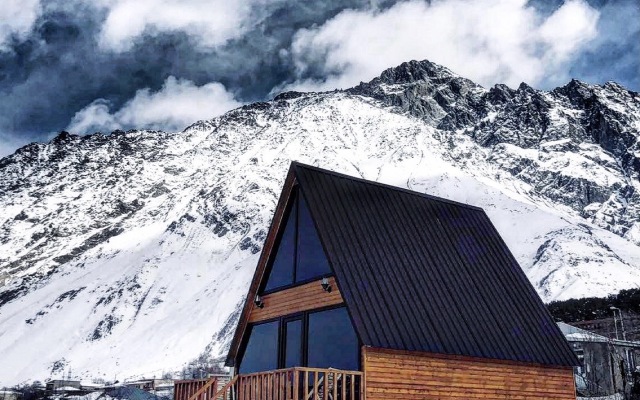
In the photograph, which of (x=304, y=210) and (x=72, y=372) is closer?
(x=304, y=210)

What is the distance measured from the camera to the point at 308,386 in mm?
13305

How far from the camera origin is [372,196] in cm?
1745

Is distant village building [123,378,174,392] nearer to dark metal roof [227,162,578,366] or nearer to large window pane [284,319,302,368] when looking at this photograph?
dark metal roof [227,162,578,366]

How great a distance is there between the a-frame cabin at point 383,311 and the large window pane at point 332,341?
0.07 ft

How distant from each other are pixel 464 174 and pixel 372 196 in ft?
568

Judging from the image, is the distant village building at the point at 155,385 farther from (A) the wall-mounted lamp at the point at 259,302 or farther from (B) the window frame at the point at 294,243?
(B) the window frame at the point at 294,243

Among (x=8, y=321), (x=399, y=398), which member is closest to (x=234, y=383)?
(x=399, y=398)

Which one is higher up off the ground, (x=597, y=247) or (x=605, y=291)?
(x=597, y=247)

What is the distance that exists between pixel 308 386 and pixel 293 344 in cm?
228

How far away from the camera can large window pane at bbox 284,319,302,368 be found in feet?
50.0

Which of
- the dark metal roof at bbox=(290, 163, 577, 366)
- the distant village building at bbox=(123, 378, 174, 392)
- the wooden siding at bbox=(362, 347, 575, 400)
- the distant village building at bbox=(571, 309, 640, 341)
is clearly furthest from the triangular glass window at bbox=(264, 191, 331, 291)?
the distant village building at bbox=(123, 378, 174, 392)

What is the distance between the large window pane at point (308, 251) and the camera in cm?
1537

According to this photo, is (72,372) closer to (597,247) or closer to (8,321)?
(8,321)

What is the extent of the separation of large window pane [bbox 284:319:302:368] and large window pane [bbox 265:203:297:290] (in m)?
1.06
